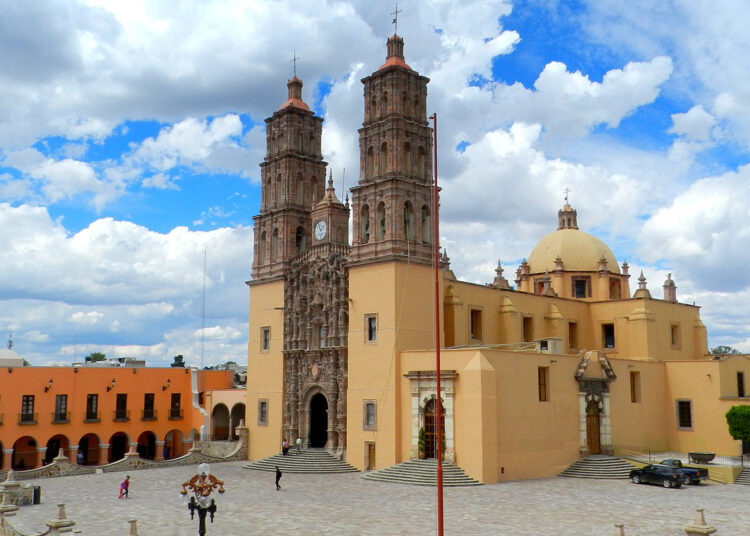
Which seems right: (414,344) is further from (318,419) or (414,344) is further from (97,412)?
(97,412)

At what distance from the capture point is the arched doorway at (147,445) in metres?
56.0

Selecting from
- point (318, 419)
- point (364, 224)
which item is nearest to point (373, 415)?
point (318, 419)

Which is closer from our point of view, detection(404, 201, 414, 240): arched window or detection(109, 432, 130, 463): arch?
detection(404, 201, 414, 240): arched window

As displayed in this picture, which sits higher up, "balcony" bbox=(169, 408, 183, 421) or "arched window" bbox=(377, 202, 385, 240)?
"arched window" bbox=(377, 202, 385, 240)

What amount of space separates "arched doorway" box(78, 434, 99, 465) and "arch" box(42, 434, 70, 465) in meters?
1.12

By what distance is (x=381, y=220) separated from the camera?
136 feet

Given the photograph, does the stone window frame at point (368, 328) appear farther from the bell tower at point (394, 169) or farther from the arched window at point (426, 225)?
the arched window at point (426, 225)

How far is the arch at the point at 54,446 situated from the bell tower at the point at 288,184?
18.0 meters

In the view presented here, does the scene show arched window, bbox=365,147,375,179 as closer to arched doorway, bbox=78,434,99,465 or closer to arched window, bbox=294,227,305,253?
arched window, bbox=294,227,305,253

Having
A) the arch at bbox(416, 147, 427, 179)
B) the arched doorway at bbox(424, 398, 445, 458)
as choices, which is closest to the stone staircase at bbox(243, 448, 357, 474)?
the arched doorway at bbox(424, 398, 445, 458)

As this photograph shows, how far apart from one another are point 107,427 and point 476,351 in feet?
99.4

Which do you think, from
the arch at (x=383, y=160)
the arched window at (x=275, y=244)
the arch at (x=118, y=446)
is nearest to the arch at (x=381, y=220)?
the arch at (x=383, y=160)

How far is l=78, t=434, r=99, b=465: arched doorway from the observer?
52.8 metres

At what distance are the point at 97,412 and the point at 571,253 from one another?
118ft
